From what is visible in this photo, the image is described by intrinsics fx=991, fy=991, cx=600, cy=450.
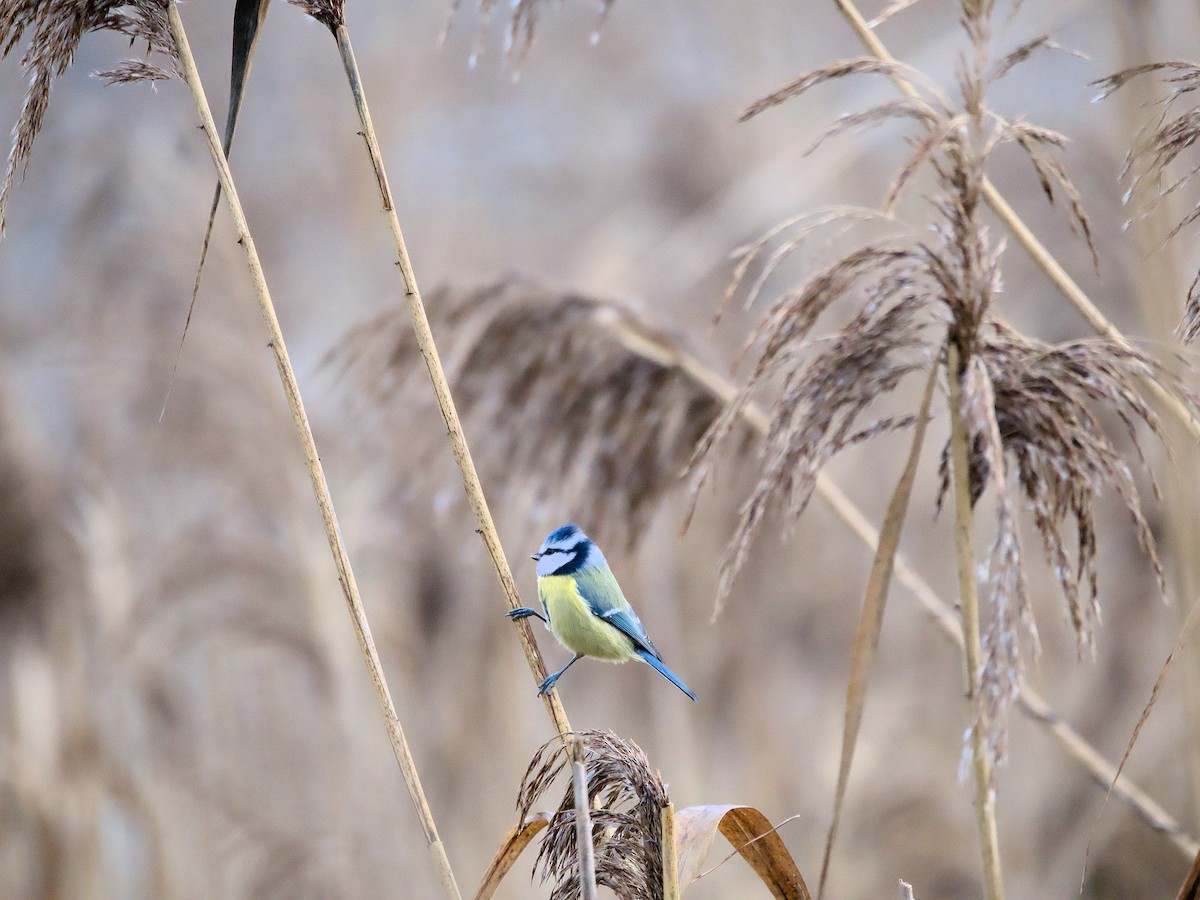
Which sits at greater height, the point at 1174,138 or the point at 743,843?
the point at 1174,138

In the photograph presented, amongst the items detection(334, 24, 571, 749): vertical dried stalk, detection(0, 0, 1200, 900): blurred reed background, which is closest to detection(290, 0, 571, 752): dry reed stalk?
detection(334, 24, 571, 749): vertical dried stalk

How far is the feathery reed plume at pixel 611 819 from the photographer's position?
64 centimetres

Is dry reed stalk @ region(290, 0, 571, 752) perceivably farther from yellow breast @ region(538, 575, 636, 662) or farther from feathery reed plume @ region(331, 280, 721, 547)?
feathery reed plume @ region(331, 280, 721, 547)

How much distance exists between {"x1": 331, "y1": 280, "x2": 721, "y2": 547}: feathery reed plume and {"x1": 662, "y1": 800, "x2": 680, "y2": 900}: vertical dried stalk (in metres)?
0.67

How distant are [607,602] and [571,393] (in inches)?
17.7

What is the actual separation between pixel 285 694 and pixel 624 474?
128cm

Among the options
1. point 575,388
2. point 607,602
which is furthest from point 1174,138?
point 575,388

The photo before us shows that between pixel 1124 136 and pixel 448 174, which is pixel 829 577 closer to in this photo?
pixel 1124 136

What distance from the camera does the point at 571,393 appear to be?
1.30 m

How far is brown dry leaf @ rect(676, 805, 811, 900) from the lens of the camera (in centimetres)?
66

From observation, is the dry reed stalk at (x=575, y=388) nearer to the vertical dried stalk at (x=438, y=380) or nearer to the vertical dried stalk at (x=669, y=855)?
the vertical dried stalk at (x=438, y=380)

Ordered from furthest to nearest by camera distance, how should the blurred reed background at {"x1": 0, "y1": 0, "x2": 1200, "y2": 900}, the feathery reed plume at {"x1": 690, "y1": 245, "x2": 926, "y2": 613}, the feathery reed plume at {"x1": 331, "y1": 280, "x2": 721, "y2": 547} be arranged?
the blurred reed background at {"x1": 0, "y1": 0, "x2": 1200, "y2": 900}, the feathery reed plume at {"x1": 331, "y1": 280, "x2": 721, "y2": 547}, the feathery reed plume at {"x1": 690, "y1": 245, "x2": 926, "y2": 613}

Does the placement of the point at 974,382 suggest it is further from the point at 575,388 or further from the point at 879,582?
the point at 575,388

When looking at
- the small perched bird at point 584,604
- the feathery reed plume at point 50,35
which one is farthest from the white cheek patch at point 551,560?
the feathery reed plume at point 50,35
